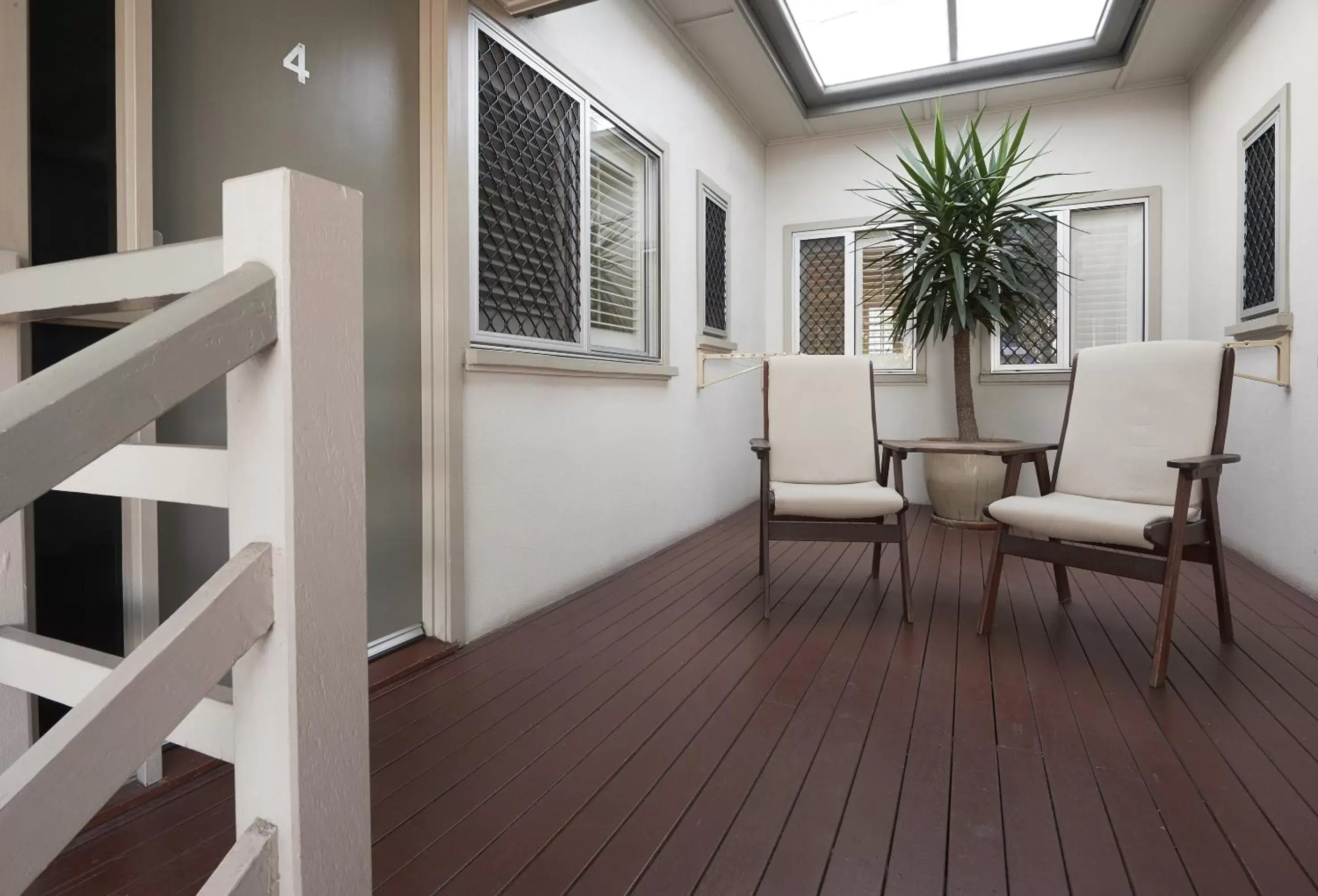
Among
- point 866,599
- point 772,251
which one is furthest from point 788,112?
point 866,599

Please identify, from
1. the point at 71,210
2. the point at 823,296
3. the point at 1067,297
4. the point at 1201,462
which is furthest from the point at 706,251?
the point at 71,210

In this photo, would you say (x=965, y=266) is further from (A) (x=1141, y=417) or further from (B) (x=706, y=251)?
(A) (x=1141, y=417)

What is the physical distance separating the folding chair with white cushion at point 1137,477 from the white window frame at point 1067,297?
7.47 feet

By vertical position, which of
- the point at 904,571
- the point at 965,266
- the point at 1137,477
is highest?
the point at 965,266

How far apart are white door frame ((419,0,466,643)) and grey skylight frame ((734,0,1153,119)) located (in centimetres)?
207

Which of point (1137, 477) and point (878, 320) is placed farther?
point (878, 320)

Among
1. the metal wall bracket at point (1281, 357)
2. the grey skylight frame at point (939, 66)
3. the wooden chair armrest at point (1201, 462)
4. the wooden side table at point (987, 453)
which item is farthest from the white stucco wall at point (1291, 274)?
the wooden chair armrest at point (1201, 462)

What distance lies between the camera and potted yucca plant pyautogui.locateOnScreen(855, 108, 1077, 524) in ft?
13.5

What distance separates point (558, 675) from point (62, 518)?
125 cm

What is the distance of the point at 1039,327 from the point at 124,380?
543 cm

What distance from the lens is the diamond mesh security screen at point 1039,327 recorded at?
188 inches

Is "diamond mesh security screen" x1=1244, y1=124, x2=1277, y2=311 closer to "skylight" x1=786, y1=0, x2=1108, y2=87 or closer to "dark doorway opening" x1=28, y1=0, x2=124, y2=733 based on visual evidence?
"skylight" x1=786, y1=0, x2=1108, y2=87

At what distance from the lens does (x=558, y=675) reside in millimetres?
2082

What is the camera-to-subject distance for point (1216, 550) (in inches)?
86.9
